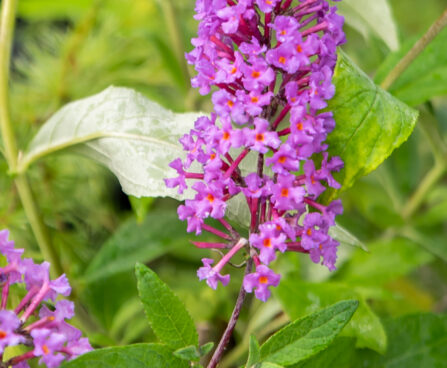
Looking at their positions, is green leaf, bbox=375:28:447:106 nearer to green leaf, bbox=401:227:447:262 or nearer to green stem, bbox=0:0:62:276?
green leaf, bbox=401:227:447:262

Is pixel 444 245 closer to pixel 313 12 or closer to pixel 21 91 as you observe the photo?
pixel 313 12

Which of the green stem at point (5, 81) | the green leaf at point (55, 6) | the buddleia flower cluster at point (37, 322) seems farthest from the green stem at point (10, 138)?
the green leaf at point (55, 6)

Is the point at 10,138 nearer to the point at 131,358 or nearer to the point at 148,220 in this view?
the point at 148,220

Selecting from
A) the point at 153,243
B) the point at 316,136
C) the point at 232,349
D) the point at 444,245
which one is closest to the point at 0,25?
the point at 153,243

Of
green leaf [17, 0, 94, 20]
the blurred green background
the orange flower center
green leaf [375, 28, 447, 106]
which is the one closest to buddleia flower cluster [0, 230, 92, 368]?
the orange flower center

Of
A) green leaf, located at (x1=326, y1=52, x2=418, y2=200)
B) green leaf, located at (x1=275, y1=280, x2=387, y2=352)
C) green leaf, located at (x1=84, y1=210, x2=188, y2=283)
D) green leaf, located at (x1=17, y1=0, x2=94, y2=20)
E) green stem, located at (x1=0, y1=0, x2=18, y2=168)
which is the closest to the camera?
green leaf, located at (x1=326, y1=52, x2=418, y2=200)

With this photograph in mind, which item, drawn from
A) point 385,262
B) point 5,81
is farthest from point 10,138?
point 385,262

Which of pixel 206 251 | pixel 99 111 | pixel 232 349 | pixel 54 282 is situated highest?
pixel 99 111
